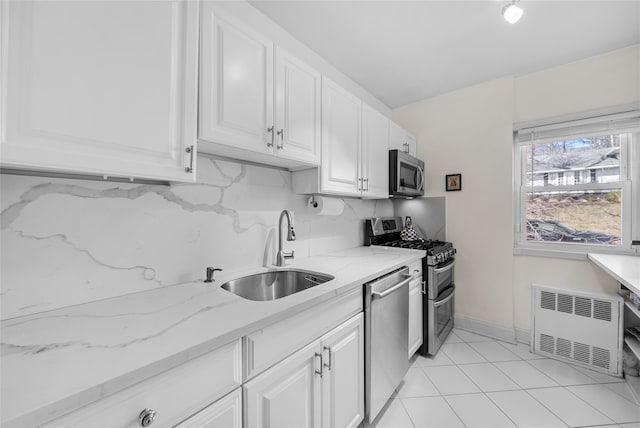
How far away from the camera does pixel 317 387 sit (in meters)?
1.11

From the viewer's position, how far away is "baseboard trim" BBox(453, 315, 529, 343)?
2455 millimetres

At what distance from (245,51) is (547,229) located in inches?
116

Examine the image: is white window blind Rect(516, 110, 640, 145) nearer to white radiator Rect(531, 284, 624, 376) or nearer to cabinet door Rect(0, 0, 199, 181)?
white radiator Rect(531, 284, 624, 376)

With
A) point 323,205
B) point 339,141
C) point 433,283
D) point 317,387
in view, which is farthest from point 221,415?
point 433,283

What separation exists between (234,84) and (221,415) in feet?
4.17

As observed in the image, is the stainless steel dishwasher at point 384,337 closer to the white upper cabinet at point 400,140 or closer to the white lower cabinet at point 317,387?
the white lower cabinet at point 317,387

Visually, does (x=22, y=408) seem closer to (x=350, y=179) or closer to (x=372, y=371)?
(x=372, y=371)

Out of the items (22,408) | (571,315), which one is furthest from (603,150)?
(22,408)

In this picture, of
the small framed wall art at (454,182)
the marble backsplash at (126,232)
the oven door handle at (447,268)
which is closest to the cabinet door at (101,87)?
the marble backsplash at (126,232)

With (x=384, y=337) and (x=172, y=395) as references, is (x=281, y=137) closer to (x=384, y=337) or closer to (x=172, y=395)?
(x=172, y=395)

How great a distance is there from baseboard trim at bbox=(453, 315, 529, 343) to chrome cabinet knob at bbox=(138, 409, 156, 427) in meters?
2.89

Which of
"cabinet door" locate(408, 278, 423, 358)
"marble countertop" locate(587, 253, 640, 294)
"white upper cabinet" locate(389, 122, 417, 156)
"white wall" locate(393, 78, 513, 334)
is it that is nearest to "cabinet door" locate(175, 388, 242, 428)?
"cabinet door" locate(408, 278, 423, 358)

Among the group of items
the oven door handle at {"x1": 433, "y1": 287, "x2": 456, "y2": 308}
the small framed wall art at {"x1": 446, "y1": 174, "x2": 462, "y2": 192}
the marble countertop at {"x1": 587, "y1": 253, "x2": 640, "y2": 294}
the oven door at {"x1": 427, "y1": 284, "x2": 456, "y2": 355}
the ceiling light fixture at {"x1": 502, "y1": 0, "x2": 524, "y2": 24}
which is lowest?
the oven door at {"x1": 427, "y1": 284, "x2": 456, "y2": 355}

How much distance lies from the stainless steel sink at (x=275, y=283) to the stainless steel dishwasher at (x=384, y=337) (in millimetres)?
312
